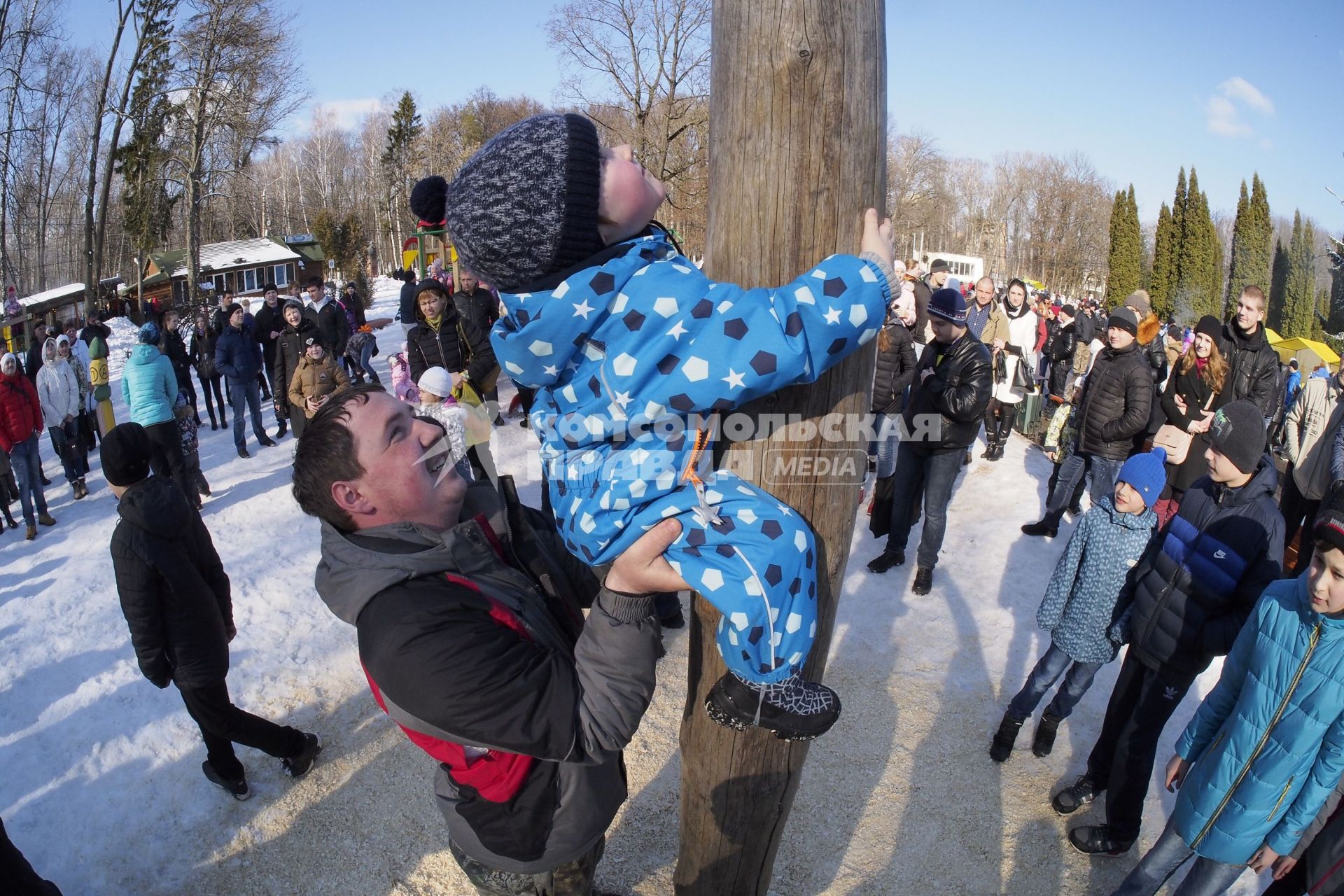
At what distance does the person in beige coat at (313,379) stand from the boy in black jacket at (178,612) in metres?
4.22

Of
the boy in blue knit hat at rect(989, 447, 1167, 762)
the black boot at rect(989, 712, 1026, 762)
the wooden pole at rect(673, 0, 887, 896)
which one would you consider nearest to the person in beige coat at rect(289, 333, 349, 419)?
the black boot at rect(989, 712, 1026, 762)

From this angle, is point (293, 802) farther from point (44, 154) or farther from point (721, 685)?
point (44, 154)

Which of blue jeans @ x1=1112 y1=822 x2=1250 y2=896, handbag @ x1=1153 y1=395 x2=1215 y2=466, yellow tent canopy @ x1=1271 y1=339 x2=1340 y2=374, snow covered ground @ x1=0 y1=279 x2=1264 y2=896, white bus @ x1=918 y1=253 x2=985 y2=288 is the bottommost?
snow covered ground @ x1=0 y1=279 x2=1264 y2=896

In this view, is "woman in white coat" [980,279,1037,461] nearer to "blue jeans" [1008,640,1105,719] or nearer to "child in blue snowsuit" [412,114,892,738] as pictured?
"blue jeans" [1008,640,1105,719]

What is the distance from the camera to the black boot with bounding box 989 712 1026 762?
154 inches

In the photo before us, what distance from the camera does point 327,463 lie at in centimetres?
170

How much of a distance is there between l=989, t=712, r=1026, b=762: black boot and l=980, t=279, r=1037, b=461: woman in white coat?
489 cm

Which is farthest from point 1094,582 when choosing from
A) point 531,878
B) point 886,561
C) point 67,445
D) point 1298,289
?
point 1298,289

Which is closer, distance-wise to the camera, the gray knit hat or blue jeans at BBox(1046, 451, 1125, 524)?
the gray knit hat

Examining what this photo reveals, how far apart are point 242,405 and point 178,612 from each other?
720cm

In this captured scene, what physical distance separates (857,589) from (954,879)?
2.63 metres

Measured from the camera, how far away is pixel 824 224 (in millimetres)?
1502

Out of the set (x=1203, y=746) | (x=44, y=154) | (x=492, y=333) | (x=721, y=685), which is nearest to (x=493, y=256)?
(x=492, y=333)

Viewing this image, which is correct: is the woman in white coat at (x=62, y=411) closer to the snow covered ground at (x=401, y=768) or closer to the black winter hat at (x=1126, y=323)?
the snow covered ground at (x=401, y=768)
